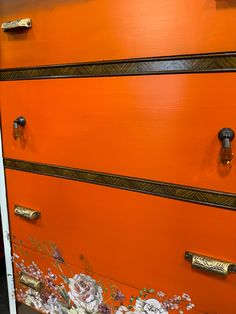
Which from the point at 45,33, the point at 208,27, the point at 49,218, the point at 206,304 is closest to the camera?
the point at 208,27

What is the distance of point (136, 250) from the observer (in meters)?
0.79

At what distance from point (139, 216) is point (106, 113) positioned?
291 mm

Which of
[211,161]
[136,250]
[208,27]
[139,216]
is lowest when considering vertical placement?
[136,250]

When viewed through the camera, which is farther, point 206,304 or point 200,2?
point 206,304

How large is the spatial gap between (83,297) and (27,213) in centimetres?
34

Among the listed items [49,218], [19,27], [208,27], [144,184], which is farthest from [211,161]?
[19,27]

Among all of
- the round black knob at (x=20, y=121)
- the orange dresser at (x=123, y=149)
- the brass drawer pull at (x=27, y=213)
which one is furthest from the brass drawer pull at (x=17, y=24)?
the brass drawer pull at (x=27, y=213)

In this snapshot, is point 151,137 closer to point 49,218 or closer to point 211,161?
point 211,161

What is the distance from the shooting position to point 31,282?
1.05 metres

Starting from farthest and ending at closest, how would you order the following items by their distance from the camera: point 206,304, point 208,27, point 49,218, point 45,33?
1. point 49,218
2. point 45,33
3. point 206,304
4. point 208,27

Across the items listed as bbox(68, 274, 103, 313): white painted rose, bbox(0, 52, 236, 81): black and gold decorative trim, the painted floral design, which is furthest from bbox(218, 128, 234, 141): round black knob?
bbox(68, 274, 103, 313): white painted rose

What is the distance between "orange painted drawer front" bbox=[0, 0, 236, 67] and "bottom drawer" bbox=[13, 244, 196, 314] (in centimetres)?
62

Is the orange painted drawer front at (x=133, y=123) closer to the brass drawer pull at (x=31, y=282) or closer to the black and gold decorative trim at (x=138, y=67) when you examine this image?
the black and gold decorative trim at (x=138, y=67)

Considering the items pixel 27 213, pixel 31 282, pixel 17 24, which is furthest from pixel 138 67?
pixel 31 282
